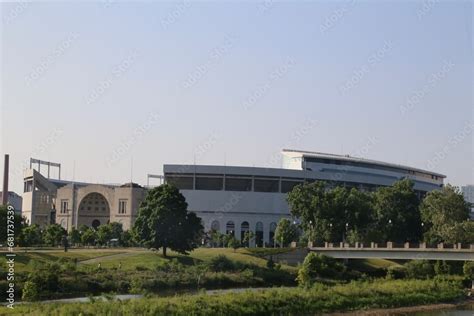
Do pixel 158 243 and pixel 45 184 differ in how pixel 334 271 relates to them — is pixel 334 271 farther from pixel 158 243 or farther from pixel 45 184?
pixel 45 184

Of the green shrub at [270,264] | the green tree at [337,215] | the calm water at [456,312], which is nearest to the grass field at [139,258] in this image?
the green shrub at [270,264]

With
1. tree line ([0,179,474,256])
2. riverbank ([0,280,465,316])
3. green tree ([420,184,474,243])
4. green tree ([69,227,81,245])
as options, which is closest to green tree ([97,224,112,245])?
tree line ([0,179,474,256])

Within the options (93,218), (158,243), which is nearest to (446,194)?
(158,243)

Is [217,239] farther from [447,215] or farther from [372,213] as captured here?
[447,215]

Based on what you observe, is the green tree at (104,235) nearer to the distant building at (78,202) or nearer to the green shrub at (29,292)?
the distant building at (78,202)

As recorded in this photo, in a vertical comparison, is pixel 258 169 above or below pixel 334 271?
above

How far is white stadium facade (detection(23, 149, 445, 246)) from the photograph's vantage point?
14200 centimetres

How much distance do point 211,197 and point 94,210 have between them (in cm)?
2822

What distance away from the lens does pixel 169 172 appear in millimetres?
142375

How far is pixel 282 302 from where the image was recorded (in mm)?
50812

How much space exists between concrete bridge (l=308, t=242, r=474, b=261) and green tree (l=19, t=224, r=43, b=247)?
39041 mm

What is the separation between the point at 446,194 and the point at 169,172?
62451mm

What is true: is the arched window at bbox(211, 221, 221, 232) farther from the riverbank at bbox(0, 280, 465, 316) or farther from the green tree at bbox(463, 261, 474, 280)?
the riverbank at bbox(0, 280, 465, 316)

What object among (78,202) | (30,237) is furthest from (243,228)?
(30,237)
